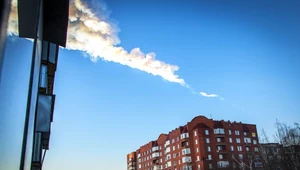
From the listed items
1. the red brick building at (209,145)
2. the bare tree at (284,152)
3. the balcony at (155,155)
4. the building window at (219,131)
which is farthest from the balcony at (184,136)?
the bare tree at (284,152)

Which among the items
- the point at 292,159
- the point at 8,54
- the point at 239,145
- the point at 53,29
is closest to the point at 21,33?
the point at 8,54

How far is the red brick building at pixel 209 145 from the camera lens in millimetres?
57812

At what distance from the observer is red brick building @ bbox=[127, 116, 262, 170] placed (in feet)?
190

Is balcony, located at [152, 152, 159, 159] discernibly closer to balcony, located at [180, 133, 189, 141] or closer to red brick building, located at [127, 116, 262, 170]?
red brick building, located at [127, 116, 262, 170]

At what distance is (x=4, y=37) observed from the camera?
1.42 meters

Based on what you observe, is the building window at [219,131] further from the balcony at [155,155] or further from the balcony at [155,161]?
the balcony at [155,161]

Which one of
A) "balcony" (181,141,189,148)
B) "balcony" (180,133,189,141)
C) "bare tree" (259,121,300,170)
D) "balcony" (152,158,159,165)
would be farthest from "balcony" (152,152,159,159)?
"bare tree" (259,121,300,170)

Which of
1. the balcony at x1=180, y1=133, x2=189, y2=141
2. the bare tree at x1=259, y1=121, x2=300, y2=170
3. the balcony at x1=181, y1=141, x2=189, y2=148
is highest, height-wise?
the balcony at x1=180, y1=133, x2=189, y2=141

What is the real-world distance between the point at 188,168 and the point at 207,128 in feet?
32.7

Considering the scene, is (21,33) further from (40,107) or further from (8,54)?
(40,107)

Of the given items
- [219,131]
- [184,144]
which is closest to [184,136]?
[184,144]

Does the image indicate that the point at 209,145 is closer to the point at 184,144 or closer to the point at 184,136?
the point at 184,136

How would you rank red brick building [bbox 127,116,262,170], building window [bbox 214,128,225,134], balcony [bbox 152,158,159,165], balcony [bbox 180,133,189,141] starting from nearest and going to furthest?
red brick building [bbox 127,116,262,170] < building window [bbox 214,128,225,134] < balcony [bbox 180,133,189,141] < balcony [bbox 152,158,159,165]

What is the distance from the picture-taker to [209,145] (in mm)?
59188
